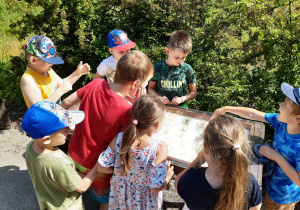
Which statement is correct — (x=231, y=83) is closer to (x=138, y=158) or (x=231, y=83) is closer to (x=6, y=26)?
(x=138, y=158)

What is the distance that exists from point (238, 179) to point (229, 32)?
4.00m

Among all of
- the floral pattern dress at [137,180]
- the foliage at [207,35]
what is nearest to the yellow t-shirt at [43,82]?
the floral pattern dress at [137,180]

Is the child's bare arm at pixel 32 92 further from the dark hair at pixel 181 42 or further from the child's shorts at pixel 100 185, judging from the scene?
the dark hair at pixel 181 42

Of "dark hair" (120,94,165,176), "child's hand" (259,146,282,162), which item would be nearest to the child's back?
"dark hair" (120,94,165,176)

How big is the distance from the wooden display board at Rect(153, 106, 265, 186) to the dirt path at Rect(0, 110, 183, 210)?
1.11m

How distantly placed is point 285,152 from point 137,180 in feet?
4.14

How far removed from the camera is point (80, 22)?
187 inches

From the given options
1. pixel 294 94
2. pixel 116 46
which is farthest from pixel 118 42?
pixel 294 94

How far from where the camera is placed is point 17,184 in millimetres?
3352

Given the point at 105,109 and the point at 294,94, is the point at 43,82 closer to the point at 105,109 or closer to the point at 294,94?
the point at 105,109

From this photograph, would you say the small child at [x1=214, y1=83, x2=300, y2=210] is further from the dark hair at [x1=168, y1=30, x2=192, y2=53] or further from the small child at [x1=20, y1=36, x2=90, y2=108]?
the small child at [x1=20, y1=36, x2=90, y2=108]

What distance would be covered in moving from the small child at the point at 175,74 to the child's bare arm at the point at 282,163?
1.16 m

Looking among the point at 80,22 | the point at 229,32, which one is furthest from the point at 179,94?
the point at 80,22

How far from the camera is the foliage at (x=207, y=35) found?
343 cm
